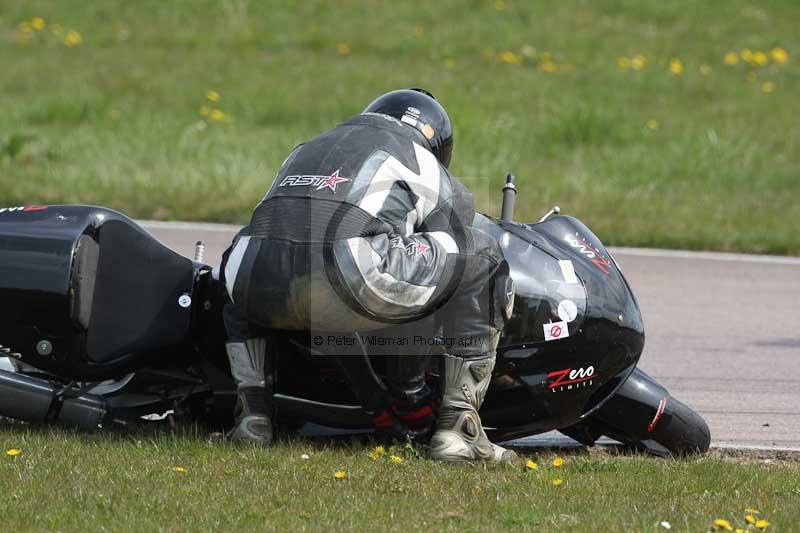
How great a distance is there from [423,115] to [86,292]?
4.62ft

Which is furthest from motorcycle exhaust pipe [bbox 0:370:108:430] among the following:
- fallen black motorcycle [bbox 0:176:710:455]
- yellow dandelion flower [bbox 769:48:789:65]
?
yellow dandelion flower [bbox 769:48:789:65]

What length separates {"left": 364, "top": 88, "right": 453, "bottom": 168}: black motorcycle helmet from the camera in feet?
15.9

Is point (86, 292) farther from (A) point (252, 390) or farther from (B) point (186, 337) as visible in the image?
(A) point (252, 390)

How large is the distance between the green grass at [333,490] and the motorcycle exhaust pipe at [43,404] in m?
0.06

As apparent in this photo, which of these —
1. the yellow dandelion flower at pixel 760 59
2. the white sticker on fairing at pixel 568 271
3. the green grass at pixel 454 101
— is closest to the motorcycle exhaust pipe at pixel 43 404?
the white sticker on fairing at pixel 568 271

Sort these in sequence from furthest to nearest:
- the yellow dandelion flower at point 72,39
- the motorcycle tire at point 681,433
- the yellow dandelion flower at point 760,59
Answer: the yellow dandelion flower at point 72,39
the yellow dandelion flower at point 760,59
the motorcycle tire at point 681,433

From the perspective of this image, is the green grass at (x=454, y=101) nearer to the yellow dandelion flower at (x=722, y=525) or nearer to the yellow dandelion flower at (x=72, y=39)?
the yellow dandelion flower at (x=72, y=39)

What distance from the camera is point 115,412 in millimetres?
5059

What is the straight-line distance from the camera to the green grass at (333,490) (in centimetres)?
395

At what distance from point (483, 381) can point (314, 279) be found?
29.7 inches

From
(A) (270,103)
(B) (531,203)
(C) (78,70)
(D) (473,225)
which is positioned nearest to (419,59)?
(A) (270,103)

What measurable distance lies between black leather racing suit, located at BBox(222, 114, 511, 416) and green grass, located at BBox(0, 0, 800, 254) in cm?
417

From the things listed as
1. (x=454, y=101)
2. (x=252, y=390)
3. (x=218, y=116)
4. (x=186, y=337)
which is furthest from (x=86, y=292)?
(x=454, y=101)

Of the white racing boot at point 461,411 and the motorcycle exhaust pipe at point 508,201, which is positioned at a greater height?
the motorcycle exhaust pipe at point 508,201
